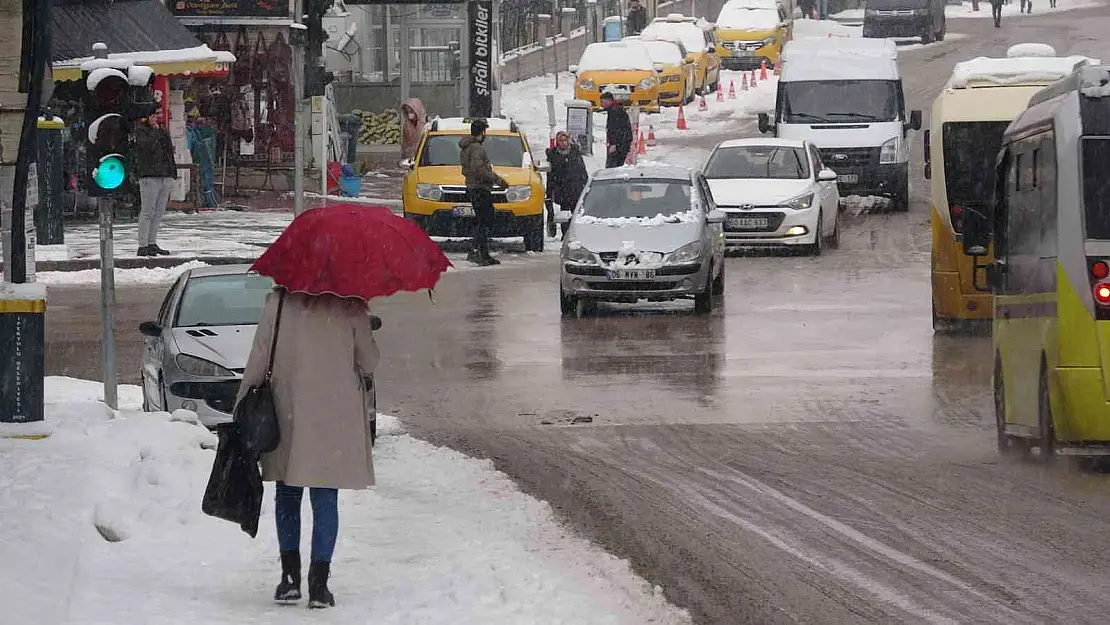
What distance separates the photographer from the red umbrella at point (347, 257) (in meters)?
7.90

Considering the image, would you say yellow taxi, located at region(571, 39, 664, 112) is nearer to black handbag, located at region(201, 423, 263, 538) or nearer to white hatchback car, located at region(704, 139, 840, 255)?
white hatchback car, located at region(704, 139, 840, 255)

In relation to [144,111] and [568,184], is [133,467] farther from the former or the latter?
[568,184]

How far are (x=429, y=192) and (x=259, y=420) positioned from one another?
21471 mm

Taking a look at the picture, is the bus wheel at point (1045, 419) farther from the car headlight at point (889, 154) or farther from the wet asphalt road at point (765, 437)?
the car headlight at point (889, 154)

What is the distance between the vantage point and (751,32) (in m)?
58.7

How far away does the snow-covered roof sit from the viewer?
35.2 metres

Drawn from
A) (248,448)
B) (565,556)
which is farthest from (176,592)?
(565,556)

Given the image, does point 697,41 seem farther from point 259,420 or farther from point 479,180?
point 259,420

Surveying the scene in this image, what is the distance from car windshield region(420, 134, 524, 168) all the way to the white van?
543 centimetres

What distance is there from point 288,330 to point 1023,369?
5594 mm

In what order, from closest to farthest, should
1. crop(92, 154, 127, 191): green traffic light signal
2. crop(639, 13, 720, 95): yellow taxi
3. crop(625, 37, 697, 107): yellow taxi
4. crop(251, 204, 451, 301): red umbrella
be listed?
1. crop(251, 204, 451, 301): red umbrella
2. crop(92, 154, 127, 191): green traffic light signal
3. crop(625, 37, 697, 107): yellow taxi
4. crop(639, 13, 720, 95): yellow taxi

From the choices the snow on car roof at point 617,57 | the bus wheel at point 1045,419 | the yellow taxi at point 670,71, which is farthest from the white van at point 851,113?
the bus wheel at point 1045,419

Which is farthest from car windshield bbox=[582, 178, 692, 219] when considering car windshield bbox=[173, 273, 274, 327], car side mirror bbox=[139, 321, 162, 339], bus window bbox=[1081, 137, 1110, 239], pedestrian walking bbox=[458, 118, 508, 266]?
bus window bbox=[1081, 137, 1110, 239]

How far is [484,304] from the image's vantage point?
74.4 ft
